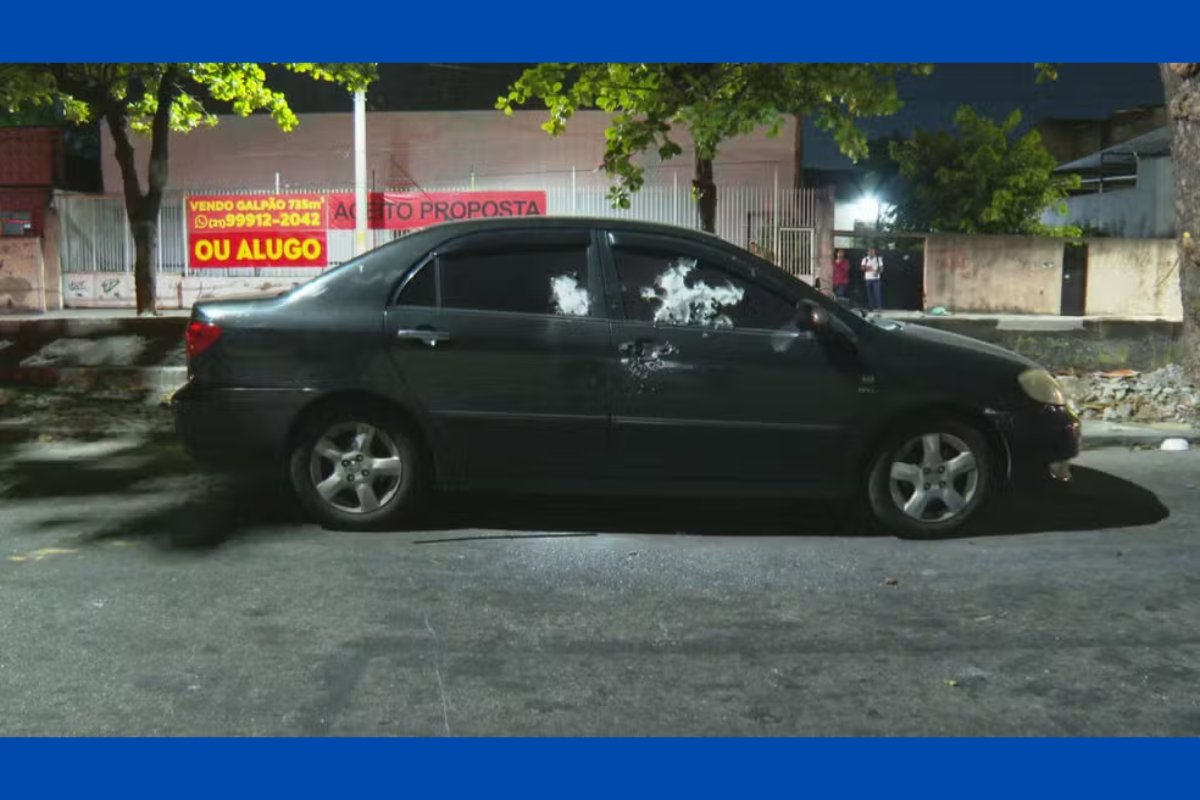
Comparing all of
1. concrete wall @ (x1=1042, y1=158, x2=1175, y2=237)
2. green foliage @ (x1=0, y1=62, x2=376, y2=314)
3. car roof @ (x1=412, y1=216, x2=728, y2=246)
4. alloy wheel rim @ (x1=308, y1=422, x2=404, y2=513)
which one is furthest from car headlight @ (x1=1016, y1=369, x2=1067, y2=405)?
concrete wall @ (x1=1042, y1=158, x2=1175, y2=237)

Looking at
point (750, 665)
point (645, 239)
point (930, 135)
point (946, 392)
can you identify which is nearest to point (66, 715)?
point (750, 665)

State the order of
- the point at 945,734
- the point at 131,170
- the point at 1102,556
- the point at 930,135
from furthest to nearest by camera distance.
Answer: the point at 930,135 → the point at 131,170 → the point at 1102,556 → the point at 945,734

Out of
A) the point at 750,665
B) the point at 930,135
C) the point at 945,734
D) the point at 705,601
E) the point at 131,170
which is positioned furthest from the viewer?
the point at 930,135

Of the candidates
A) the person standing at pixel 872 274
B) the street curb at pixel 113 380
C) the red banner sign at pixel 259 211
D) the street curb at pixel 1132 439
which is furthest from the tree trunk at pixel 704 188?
the red banner sign at pixel 259 211

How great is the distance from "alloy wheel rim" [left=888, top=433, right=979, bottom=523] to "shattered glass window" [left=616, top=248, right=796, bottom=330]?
0.91m

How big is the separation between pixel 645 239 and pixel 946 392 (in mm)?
1661

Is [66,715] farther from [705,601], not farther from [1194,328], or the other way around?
[1194,328]

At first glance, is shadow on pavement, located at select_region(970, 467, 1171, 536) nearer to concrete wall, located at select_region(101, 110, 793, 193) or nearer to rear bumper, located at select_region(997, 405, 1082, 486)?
rear bumper, located at select_region(997, 405, 1082, 486)

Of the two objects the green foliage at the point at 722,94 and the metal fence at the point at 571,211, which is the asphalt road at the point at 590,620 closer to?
the green foliage at the point at 722,94

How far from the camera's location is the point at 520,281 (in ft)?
18.1

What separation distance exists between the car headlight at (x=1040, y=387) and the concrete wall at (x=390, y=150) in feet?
65.9

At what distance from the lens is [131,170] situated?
17.1 metres

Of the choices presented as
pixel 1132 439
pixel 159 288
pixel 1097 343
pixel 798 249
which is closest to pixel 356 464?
pixel 1132 439

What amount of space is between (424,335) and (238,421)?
1029 millimetres
